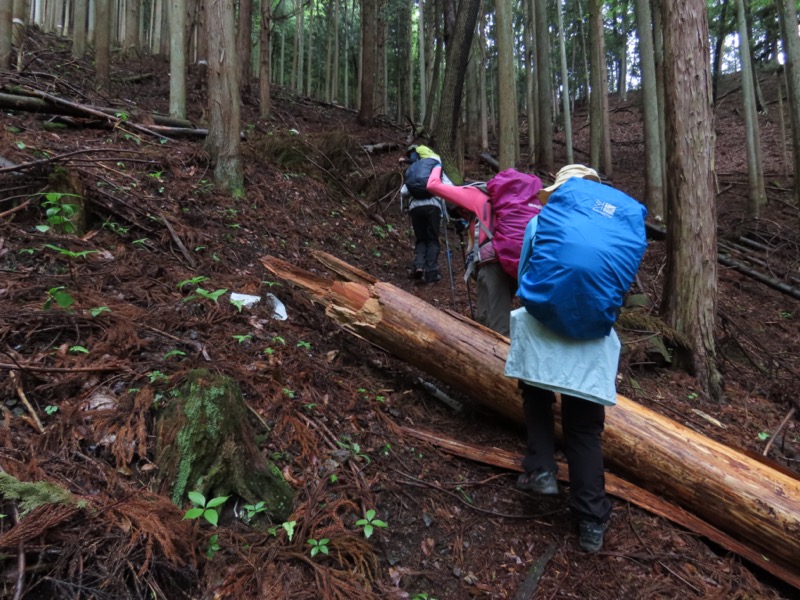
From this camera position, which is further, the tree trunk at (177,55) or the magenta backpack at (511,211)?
the tree trunk at (177,55)

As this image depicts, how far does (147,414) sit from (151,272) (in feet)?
7.03

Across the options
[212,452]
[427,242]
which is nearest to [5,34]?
[427,242]

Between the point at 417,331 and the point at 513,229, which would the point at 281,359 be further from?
the point at 513,229

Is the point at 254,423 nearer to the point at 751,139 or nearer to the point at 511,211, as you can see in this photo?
the point at 511,211

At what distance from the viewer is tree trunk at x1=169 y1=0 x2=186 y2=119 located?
8.55 metres

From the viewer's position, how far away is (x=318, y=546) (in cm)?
228

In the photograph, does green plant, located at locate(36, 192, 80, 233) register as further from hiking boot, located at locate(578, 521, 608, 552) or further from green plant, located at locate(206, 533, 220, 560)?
hiking boot, located at locate(578, 521, 608, 552)

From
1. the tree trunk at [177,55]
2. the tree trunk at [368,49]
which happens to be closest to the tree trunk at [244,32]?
the tree trunk at [368,49]

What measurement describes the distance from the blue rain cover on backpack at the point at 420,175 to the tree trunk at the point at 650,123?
268 inches

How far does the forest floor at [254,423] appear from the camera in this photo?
6.72 ft

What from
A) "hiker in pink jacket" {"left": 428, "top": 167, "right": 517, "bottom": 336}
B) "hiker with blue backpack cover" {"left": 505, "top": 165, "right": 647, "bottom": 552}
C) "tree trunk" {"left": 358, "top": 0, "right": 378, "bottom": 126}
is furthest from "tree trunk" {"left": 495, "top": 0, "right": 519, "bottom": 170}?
"tree trunk" {"left": 358, "top": 0, "right": 378, "bottom": 126}

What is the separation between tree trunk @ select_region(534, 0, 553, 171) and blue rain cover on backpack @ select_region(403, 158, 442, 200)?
9.00 meters

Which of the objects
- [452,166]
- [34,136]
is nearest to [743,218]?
[452,166]

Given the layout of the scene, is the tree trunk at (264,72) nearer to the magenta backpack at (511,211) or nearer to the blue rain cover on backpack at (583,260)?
the magenta backpack at (511,211)
